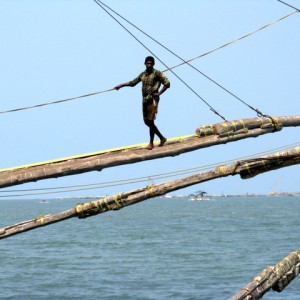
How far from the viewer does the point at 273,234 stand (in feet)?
245

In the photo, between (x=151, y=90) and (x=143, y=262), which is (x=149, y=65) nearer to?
(x=151, y=90)

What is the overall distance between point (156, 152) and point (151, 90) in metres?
0.98

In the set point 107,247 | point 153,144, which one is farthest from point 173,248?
point 153,144

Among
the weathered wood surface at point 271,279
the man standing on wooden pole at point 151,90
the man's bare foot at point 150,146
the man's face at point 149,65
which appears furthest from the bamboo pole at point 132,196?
the man's face at point 149,65

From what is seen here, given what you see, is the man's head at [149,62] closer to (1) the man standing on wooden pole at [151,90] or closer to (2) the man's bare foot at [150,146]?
(1) the man standing on wooden pole at [151,90]

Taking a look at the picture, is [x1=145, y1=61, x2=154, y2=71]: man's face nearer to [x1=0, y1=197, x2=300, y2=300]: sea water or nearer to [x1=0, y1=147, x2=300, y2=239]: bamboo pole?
[x1=0, y1=147, x2=300, y2=239]: bamboo pole

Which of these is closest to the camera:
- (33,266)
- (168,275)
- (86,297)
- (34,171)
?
(34,171)

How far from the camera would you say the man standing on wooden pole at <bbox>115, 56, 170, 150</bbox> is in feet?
48.4

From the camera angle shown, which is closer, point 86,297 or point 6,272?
point 86,297

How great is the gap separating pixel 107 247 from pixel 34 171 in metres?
51.8

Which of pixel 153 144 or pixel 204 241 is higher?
pixel 204 241

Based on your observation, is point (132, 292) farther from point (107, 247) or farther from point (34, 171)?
Result: point (107, 247)

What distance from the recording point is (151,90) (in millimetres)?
14789

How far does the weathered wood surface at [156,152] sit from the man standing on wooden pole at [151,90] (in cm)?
30
